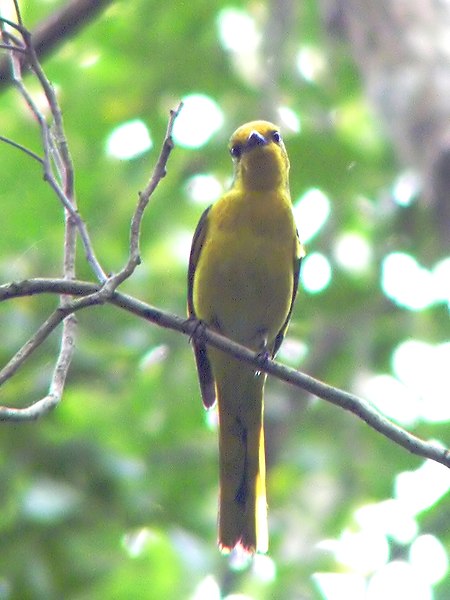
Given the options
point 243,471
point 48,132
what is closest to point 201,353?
point 243,471

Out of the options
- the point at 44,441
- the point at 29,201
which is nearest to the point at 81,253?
the point at 29,201

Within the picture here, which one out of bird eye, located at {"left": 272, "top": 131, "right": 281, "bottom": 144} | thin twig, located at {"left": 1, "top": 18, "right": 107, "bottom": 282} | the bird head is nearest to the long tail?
the bird head

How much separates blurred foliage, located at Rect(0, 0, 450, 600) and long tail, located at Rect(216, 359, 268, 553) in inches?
10.0

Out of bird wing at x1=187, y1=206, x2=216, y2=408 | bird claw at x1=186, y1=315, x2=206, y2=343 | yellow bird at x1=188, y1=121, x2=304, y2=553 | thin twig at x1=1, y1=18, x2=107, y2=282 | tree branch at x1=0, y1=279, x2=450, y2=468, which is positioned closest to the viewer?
tree branch at x1=0, y1=279, x2=450, y2=468

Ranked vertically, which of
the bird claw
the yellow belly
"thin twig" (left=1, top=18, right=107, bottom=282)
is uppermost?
the yellow belly

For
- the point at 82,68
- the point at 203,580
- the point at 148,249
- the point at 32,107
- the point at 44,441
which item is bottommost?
the point at 203,580

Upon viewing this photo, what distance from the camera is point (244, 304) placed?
4.98 meters

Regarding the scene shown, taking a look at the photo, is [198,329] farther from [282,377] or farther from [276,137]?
[276,137]

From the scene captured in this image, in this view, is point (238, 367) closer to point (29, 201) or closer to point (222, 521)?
point (222, 521)

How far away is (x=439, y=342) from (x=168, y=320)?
3125mm

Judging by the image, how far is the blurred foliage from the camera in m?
4.78

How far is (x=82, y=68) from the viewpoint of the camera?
645 cm

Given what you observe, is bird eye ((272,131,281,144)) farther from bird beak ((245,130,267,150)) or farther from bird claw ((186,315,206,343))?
bird claw ((186,315,206,343))

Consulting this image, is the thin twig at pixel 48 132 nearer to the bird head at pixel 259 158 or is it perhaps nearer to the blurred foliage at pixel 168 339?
the blurred foliage at pixel 168 339
